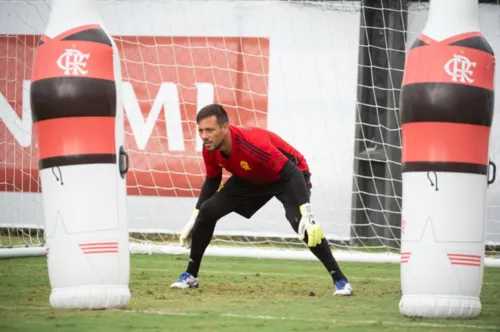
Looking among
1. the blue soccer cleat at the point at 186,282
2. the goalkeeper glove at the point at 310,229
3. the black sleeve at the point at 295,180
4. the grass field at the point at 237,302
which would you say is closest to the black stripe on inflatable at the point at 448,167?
the grass field at the point at 237,302

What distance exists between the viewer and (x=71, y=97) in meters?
7.30

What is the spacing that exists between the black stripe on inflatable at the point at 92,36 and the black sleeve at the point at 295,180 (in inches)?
94.9

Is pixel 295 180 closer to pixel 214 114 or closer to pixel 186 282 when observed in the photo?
pixel 214 114

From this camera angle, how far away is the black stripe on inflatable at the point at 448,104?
716cm

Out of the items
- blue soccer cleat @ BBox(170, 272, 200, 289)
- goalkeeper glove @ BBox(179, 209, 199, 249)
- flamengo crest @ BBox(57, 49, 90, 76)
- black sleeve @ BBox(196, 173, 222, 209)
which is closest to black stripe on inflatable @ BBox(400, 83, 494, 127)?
flamengo crest @ BBox(57, 49, 90, 76)

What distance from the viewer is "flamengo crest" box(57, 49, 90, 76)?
7332 mm

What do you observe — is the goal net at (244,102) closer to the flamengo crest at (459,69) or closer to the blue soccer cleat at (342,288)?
the blue soccer cleat at (342,288)

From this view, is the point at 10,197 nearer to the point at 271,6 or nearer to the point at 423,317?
the point at 271,6

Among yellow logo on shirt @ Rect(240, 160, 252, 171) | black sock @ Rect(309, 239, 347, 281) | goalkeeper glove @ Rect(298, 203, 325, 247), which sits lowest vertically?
black sock @ Rect(309, 239, 347, 281)

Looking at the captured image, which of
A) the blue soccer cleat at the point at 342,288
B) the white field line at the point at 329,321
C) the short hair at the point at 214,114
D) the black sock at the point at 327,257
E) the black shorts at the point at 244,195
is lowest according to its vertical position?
the white field line at the point at 329,321

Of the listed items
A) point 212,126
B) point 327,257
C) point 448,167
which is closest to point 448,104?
point 448,167

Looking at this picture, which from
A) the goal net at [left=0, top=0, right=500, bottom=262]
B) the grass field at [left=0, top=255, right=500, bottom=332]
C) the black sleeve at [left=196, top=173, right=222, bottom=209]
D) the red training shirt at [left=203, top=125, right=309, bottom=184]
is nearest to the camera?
the grass field at [left=0, top=255, right=500, bottom=332]

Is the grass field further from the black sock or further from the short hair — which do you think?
the short hair

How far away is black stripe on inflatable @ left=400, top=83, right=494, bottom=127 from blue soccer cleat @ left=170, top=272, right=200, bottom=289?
3209mm
